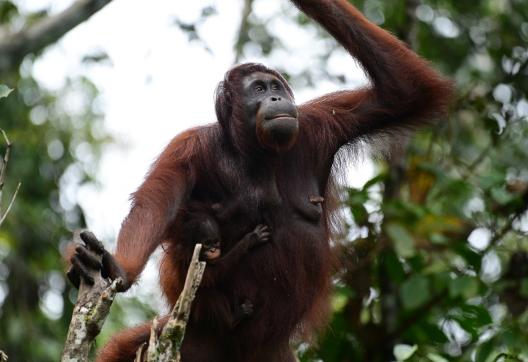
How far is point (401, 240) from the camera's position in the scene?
6.74 m

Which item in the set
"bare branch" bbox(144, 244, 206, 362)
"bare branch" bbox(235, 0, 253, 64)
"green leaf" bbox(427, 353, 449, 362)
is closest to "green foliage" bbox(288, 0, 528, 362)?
"green leaf" bbox(427, 353, 449, 362)

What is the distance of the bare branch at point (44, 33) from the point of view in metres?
6.67

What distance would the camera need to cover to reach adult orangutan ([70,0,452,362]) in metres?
5.45

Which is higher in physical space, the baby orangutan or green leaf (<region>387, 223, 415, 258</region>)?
the baby orangutan

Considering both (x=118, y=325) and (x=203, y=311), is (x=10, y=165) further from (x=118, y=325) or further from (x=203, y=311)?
(x=203, y=311)

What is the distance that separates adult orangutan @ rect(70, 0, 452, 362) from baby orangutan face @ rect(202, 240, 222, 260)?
14 centimetres

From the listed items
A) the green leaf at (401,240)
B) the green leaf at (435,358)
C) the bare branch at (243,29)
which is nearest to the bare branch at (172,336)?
the green leaf at (435,358)

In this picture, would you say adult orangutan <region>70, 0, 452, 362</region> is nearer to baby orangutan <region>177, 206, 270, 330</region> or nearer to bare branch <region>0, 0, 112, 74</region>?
baby orangutan <region>177, 206, 270, 330</region>

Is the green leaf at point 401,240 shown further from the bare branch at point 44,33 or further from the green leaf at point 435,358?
the bare branch at point 44,33

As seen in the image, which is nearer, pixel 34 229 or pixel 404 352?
pixel 404 352

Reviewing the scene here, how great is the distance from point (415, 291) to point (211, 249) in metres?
1.73

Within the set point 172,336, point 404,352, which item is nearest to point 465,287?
point 404,352

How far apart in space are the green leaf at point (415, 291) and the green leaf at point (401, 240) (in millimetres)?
244

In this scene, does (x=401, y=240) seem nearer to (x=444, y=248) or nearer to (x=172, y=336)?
(x=444, y=248)
